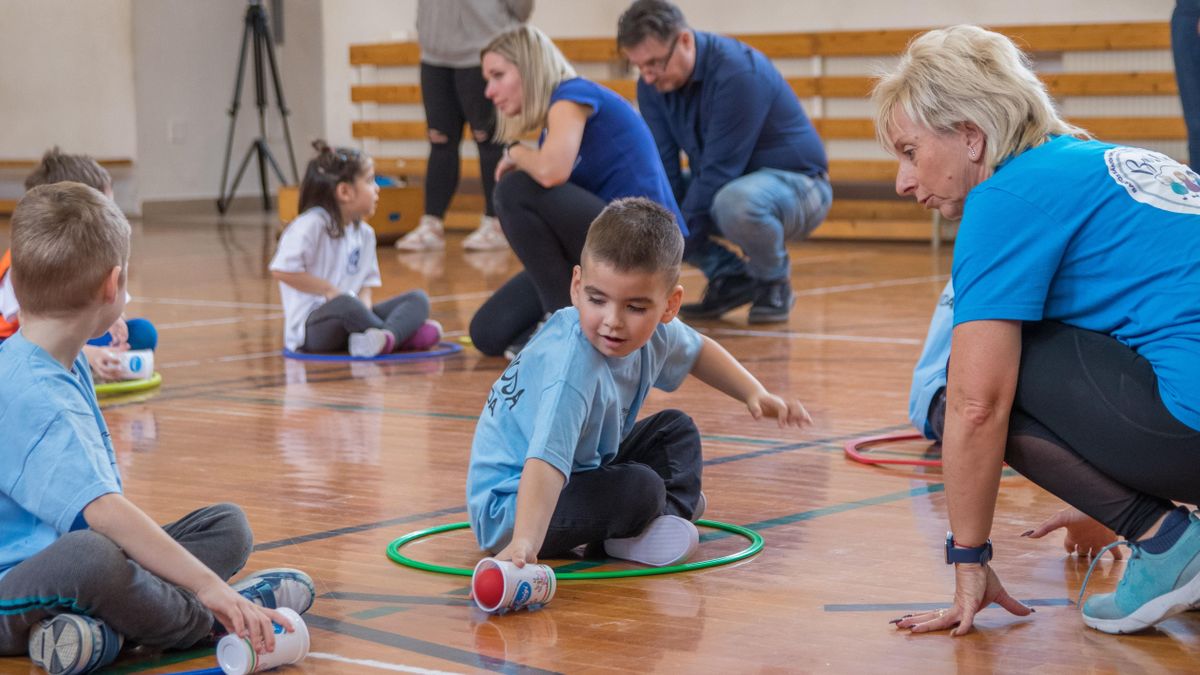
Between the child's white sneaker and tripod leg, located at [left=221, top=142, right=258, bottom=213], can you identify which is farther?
tripod leg, located at [left=221, top=142, right=258, bottom=213]

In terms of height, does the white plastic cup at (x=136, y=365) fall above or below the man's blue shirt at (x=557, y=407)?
below

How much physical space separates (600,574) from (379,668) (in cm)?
46

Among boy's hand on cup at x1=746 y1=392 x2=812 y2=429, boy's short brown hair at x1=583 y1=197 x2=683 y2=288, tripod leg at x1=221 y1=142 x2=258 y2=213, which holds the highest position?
boy's short brown hair at x1=583 y1=197 x2=683 y2=288

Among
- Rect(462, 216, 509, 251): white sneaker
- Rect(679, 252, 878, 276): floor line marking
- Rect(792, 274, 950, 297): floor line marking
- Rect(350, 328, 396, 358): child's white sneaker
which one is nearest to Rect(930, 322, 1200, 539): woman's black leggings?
Rect(350, 328, 396, 358): child's white sneaker

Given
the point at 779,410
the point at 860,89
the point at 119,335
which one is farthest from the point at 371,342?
the point at 860,89

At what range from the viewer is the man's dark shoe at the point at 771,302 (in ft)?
17.2

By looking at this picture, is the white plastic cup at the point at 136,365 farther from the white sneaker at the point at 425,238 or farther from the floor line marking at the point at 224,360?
the white sneaker at the point at 425,238

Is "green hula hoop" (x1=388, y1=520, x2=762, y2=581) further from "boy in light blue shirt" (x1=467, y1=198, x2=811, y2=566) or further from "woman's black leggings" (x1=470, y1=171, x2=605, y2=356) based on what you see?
"woman's black leggings" (x1=470, y1=171, x2=605, y2=356)

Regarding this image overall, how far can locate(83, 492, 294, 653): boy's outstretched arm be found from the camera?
1.74 m

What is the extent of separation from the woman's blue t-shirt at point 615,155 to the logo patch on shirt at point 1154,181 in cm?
240

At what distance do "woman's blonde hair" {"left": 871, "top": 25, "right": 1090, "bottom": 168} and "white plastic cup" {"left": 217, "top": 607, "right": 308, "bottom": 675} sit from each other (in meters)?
0.94

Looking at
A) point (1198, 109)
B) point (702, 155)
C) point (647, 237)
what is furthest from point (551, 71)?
point (647, 237)

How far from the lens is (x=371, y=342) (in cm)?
455

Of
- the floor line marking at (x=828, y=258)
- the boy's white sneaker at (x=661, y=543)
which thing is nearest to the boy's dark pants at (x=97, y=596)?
the boy's white sneaker at (x=661, y=543)
